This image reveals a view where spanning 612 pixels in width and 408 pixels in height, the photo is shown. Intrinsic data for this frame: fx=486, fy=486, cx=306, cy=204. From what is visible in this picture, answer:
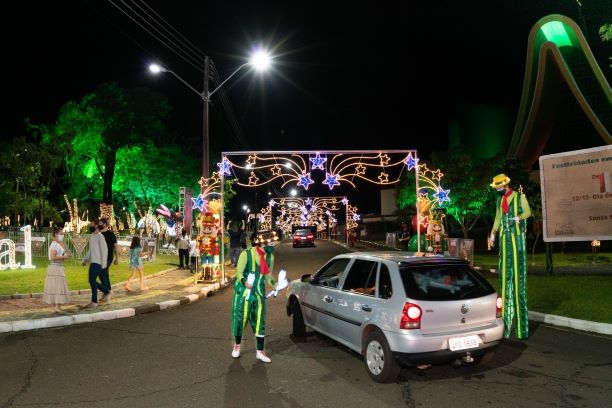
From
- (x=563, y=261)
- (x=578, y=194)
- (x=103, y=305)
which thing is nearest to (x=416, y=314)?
(x=103, y=305)

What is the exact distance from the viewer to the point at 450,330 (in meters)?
5.25

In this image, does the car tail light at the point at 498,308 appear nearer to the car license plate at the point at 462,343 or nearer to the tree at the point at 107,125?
the car license plate at the point at 462,343

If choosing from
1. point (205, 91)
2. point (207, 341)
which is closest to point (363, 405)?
point (207, 341)

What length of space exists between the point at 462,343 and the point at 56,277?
316 inches

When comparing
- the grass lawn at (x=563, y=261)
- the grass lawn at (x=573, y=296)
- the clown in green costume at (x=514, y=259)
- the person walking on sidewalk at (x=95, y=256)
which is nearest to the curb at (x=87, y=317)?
the person walking on sidewalk at (x=95, y=256)

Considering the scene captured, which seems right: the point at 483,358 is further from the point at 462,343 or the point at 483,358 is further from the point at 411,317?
the point at 411,317

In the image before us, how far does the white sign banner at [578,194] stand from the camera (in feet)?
37.5

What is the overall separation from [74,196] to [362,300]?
40569 millimetres

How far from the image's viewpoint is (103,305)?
35.0ft

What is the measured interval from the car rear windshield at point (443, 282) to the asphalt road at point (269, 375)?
0.97m

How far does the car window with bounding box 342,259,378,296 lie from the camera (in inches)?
239

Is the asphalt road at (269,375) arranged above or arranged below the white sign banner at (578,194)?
below

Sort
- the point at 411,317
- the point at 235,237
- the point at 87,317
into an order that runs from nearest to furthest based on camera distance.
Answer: the point at 411,317 < the point at 87,317 < the point at 235,237

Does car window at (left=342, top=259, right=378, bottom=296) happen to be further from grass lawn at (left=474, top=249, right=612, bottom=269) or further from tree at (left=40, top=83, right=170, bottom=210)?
tree at (left=40, top=83, right=170, bottom=210)
